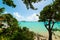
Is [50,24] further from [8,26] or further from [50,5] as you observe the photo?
[8,26]

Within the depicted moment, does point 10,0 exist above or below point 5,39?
above

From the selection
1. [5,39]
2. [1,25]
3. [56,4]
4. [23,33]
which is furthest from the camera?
[56,4]

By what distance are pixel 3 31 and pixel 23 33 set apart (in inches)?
43.8

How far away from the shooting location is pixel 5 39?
775cm

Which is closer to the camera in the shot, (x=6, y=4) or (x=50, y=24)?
(x=6, y=4)

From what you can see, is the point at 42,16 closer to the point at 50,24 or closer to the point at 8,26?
the point at 50,24

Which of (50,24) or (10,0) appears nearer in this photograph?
(10,0)

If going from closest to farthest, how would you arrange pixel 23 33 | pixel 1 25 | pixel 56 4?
pixel 23 33 < pixel 1 25 < pixel 56 4

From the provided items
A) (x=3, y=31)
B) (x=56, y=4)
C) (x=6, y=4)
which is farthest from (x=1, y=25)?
(x=56, y=4)

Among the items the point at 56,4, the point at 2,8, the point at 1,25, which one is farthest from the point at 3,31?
the point at 56,4

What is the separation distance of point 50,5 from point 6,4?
42.2ft

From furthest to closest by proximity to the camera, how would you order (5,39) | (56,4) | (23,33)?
(56,4) < (23,33) < (5,39)

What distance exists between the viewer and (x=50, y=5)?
21.9 meters

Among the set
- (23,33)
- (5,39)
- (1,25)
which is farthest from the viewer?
(1,25)
